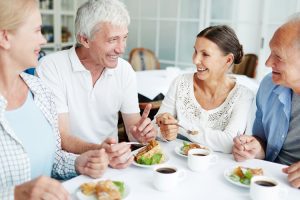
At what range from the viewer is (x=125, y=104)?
6.09ft

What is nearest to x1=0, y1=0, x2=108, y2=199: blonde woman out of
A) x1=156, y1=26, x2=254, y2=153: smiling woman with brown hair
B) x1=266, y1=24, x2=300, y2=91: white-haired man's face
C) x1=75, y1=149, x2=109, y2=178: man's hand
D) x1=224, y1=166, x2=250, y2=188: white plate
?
x1=75, y1=149, x2=109, y2=178: man's hand

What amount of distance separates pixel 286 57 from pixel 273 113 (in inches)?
12.0

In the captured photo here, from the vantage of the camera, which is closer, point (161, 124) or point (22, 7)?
point (22, 7)

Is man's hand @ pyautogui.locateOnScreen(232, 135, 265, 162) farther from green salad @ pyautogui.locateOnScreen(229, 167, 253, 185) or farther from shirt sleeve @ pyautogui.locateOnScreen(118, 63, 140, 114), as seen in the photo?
shirt sleeve @ pyautogui.locateOnScreen(118, 63, 140, 114)

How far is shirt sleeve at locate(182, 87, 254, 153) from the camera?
60.7 inches

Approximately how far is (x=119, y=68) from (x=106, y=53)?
0.17m

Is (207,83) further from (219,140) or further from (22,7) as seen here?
(22,7)

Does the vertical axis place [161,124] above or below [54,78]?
below

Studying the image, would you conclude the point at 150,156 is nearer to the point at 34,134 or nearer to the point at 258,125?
the point at 34,134

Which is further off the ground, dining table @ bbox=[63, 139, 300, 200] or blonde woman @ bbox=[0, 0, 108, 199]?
blonde woman @ bbox=[0, 0, 108, 199]

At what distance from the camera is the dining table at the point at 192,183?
105cm

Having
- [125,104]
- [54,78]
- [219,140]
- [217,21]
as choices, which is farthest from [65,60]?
[217,21]

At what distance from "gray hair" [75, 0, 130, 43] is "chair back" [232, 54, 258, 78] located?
2.66 m

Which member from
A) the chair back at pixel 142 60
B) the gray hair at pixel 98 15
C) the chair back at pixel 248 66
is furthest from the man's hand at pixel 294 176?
the chair back at pixel 142 60
